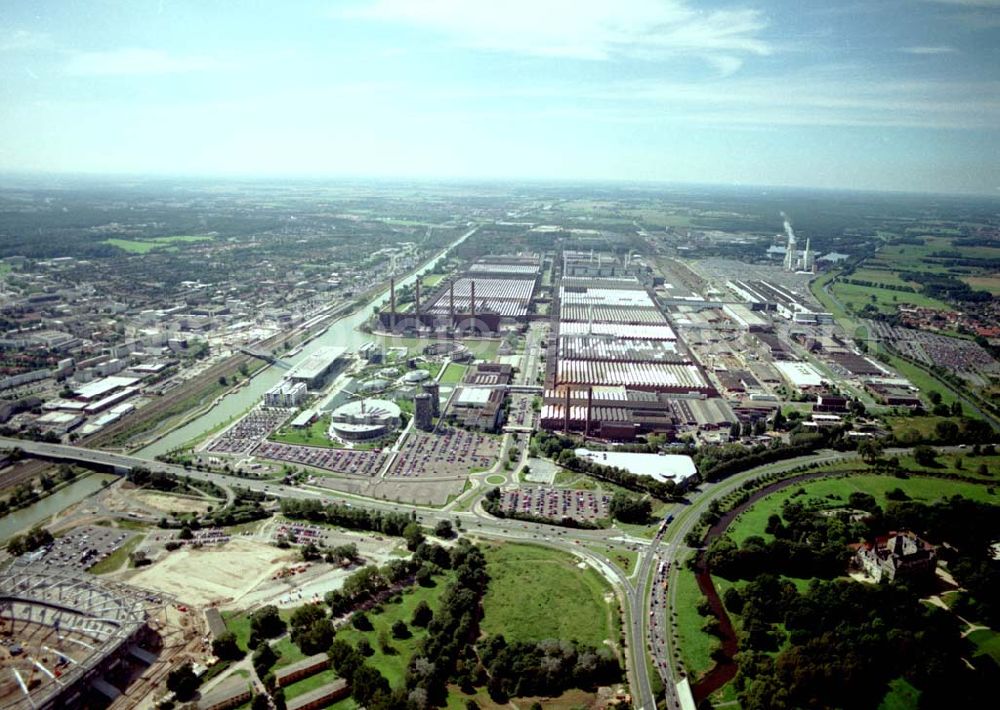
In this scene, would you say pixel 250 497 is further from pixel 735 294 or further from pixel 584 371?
pixel 735 294

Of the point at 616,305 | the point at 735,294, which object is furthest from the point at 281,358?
the point at 735,294

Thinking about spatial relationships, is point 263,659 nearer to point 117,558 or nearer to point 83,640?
point 83,640

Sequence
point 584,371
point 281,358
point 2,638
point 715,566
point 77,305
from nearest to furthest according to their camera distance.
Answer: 1. point 2,638
2. point 715,566
3. point 584,371
4. point 281,358
5. point 77,305

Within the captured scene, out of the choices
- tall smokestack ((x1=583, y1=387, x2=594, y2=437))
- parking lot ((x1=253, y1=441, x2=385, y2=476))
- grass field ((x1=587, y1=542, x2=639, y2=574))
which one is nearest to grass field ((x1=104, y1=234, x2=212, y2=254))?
parking lot ((x1=253, y1=441, x2=385, y2=476))

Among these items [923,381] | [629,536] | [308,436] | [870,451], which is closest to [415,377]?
[308,436]

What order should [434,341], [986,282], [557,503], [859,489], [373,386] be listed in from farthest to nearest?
[986,282]
[434,341]
[373,386]
[859,489]
[557,503]

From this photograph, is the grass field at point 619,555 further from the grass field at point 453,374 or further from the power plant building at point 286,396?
the power plant building at point 286,396

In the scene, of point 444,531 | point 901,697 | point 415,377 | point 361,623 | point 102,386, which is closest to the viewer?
point 901,697

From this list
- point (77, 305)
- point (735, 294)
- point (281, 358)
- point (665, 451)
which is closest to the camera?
point (665, 451)
